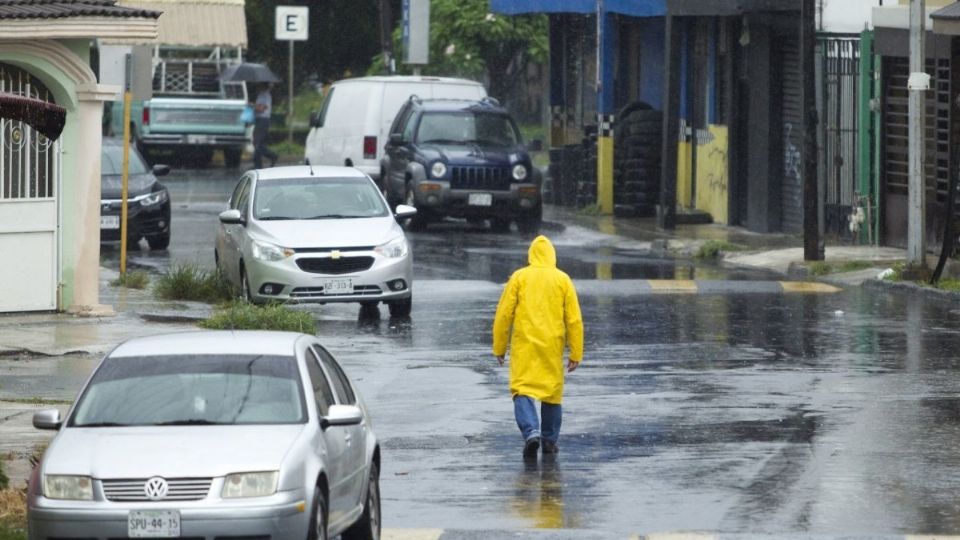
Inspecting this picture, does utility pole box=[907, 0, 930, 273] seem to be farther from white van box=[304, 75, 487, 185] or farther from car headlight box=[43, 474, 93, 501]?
car headlight box=[43, 474, 93, 501]

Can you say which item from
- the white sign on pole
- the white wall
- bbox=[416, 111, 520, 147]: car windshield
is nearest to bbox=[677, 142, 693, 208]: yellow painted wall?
bbox=[416, 111, 520, 147]: car windshield

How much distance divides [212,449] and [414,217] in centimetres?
2393

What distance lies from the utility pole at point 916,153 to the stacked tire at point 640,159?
11.4 m

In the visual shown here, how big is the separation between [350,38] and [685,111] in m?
22.6

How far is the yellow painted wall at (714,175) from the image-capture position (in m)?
34.5

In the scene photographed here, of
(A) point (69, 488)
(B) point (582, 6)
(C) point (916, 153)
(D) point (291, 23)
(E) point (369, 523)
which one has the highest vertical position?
(D) point (291, 23)

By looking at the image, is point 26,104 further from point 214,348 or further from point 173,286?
point 173,286

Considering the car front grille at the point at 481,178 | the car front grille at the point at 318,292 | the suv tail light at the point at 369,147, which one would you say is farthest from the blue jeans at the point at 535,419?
the suv tail light at the point at 369,147

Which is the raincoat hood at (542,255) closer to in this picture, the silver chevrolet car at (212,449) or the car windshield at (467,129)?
the silver chevrolet car at (212,449)

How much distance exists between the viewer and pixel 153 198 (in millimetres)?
30281

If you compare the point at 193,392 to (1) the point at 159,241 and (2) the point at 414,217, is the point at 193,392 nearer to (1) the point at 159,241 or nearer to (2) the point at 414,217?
(1) the point at 159,241

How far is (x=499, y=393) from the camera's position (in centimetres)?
1681

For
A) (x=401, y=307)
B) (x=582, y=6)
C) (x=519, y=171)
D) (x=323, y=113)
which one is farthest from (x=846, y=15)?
(x=401, y=307)

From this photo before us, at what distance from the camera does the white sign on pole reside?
47463 mm
